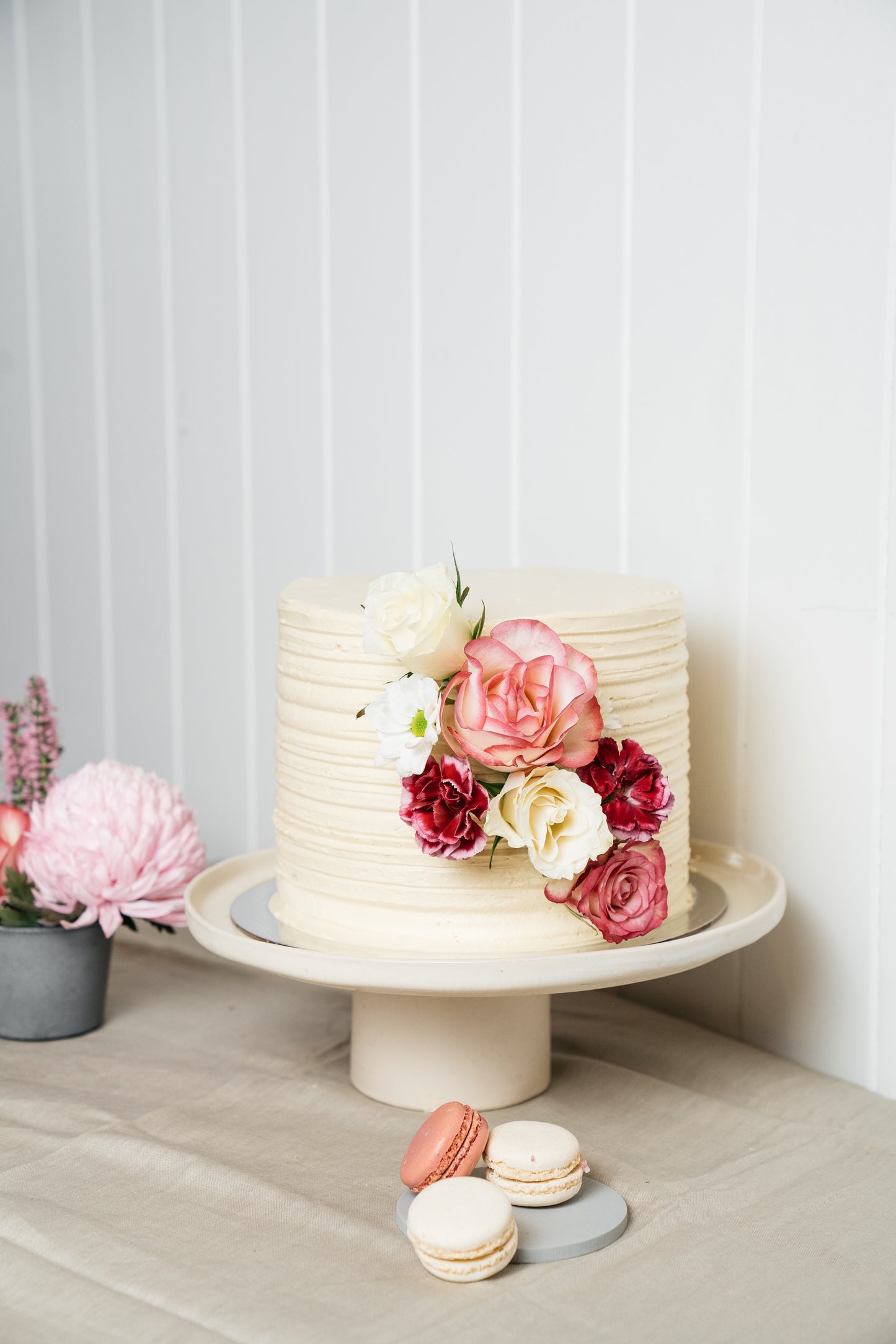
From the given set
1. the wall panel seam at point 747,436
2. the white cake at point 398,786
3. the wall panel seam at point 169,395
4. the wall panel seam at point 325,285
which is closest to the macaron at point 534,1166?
the white cake at point 398,786

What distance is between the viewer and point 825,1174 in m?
0.85

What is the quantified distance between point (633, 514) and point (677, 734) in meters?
0.26

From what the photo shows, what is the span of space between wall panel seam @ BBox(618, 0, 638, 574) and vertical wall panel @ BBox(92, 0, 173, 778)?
63cm

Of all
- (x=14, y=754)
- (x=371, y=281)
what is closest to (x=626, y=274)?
(x=371, y=281)

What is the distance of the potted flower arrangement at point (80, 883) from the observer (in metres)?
1.04

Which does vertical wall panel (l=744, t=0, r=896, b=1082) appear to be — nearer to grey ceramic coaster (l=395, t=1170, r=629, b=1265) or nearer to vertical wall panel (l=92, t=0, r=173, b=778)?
grey ceramic coaster (l=395, t=1170, r=629, b=1265)

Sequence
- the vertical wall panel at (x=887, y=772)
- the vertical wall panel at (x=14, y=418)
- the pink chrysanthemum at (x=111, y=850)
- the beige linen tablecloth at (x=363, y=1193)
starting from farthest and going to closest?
the vertical wall panel at (x=14, y=418), the pink chrysanthemum at (x=111, y=850), the vertical wall panel at (x=887, y=772), the beige linen tablecloth at (x=363, y=1193)

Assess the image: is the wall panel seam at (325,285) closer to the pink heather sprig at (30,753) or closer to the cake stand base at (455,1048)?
the pink heather sprig at (30,753)

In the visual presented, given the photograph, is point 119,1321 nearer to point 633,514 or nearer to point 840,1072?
point 840,1072

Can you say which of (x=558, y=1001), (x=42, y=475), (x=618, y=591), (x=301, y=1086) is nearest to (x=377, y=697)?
(x=618, y=591)

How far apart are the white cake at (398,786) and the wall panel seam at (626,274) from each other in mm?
201

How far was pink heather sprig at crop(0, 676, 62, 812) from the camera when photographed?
116 cm

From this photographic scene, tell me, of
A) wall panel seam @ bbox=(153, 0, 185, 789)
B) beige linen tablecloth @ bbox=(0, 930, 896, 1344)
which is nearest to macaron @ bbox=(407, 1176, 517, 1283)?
beige linen tablecloth @ bbox=(0, 930, 896, 1344)

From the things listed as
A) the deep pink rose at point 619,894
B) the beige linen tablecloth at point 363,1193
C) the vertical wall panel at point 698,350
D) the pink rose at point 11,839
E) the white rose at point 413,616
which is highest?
the vertical wall panel at point 698,350
